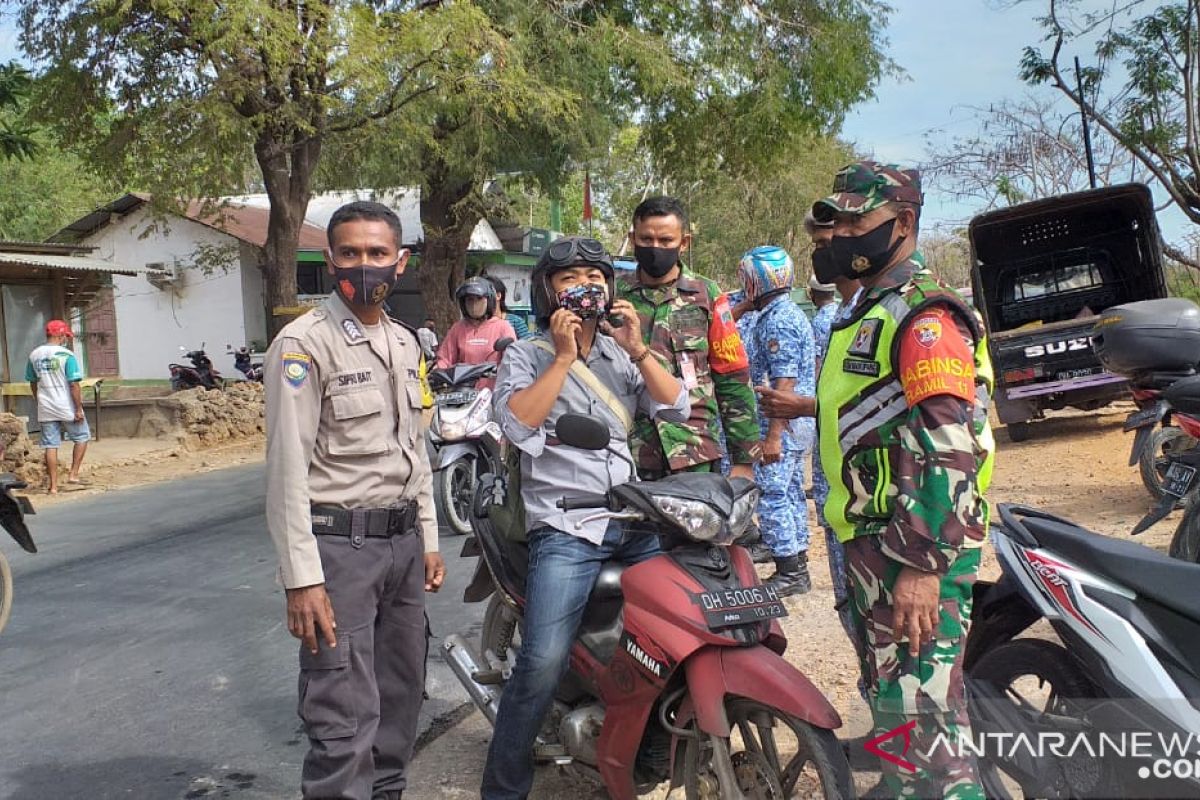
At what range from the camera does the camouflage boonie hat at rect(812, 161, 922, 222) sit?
2.47 meters

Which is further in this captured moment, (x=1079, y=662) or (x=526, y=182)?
(x=526, y=182)

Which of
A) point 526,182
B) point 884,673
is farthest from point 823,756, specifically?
point 526,182

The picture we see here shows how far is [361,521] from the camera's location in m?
2.87

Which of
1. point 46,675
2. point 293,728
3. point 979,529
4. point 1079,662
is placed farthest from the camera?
point 46,675

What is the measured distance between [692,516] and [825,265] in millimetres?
756

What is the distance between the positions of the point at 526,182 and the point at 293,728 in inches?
716

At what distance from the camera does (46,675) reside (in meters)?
4.72

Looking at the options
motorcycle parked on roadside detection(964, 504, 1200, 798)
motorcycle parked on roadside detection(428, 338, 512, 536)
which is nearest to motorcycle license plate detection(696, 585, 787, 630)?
motorcycle parked on roadside detection(964, 504, 1200, 798)

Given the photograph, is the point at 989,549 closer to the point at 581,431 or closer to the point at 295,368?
the point at 581,431

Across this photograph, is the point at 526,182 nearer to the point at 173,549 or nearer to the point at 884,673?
the point at 173,549

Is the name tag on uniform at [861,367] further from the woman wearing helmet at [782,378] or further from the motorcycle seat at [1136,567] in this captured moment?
the woman wearing helmet at [782,378]

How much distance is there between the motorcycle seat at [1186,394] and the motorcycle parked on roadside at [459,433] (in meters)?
4.46

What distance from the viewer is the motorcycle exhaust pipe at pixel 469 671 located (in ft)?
11.0

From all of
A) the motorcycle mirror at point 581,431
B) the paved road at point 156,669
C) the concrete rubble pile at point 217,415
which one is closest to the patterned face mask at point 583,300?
the motorcycle mirror at point 581,431
